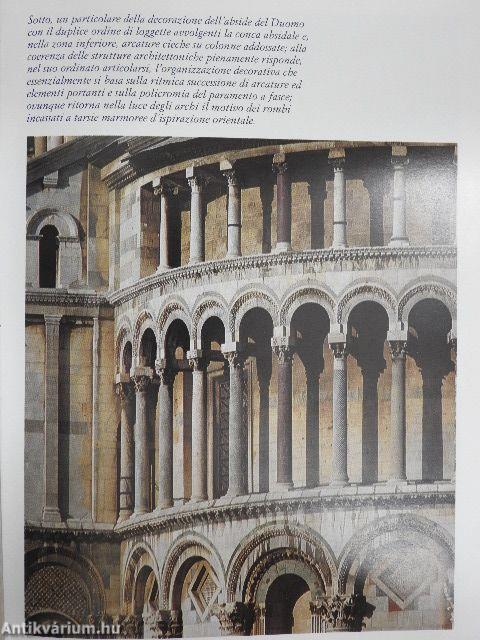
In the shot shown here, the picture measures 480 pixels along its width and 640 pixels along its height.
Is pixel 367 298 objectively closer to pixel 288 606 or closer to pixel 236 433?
pixel 236 433

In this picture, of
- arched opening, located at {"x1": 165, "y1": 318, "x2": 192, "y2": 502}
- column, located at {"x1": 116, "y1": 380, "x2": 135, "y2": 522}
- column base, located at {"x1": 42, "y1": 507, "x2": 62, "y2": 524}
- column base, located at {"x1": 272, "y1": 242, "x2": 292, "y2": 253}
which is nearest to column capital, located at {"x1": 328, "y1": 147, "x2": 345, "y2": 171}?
column base, located at {"x1": 272, "y1": 242, "x2": 292, "y2": 253}

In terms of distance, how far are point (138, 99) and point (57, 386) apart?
2.36 feet

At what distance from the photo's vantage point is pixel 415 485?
2.75 meters

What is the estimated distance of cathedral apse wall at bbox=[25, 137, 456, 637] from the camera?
108 inches

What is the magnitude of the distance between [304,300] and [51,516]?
0.81 meters

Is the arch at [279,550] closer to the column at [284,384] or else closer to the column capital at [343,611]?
the column capital at [343,611]

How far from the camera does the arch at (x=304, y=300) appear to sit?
278 cm

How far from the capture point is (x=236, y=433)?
9.10 feet

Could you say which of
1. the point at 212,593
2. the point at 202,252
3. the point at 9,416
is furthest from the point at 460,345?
the point at 9,416

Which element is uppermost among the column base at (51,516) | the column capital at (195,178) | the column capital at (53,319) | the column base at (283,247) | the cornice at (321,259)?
the column capital at (195,178)

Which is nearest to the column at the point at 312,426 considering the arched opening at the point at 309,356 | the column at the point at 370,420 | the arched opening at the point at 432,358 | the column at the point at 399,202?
the arched opening at the point at 309,356

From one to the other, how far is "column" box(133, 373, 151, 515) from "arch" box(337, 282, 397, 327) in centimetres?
51

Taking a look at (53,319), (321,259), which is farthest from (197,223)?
(53,319)

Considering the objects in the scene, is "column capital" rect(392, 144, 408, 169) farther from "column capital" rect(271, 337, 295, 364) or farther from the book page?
"column capital" rect(271, 337, 295, 364)
